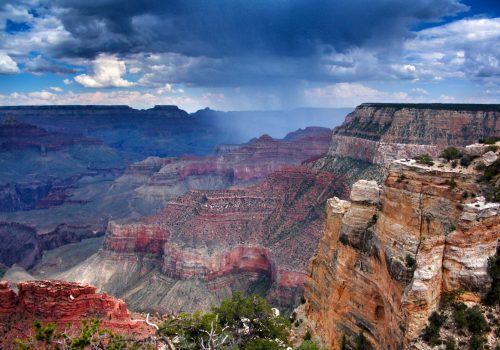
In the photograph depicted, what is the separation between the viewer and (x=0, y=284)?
44344mm

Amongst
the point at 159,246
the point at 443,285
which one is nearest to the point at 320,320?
the point at 443,285

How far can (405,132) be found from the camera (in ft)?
255

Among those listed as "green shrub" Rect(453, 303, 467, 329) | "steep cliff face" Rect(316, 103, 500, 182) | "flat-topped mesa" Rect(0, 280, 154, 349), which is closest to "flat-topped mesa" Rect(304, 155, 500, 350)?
"green shrub" Rect(453, 303, 467, 329)

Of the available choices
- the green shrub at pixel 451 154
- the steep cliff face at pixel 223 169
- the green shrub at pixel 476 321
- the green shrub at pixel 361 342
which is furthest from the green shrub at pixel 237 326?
the steep cliff face at pixel 223 169

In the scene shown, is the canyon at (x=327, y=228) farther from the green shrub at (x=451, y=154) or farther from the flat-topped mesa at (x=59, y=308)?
the flat-topped mesa at (x=59, y=308)

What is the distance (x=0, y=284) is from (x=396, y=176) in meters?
39.1

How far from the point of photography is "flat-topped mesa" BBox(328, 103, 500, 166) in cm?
7131

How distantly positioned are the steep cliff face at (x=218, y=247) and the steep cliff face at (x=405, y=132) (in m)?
6.93

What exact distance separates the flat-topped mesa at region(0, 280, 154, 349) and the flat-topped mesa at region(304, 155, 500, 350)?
20.9 metres

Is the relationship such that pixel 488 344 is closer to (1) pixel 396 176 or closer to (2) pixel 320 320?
(1) pixel 396 176

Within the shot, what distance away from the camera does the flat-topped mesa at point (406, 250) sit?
852 inches

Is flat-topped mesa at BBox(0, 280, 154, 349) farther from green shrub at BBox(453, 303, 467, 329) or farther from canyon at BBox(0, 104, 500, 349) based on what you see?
green shrub at BBox(453, 303, 467, 329)

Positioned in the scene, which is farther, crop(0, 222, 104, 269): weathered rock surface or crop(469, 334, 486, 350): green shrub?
crop(0, 222, 104, 269): weathered rock surface

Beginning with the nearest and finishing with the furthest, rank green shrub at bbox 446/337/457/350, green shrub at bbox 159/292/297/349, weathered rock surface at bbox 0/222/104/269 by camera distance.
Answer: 1. green shrub at bbox 446/337/457/350
2. green shrub at bbox 159/292/297/349
3. weathered rock surface at bbox 0/222/104/269
